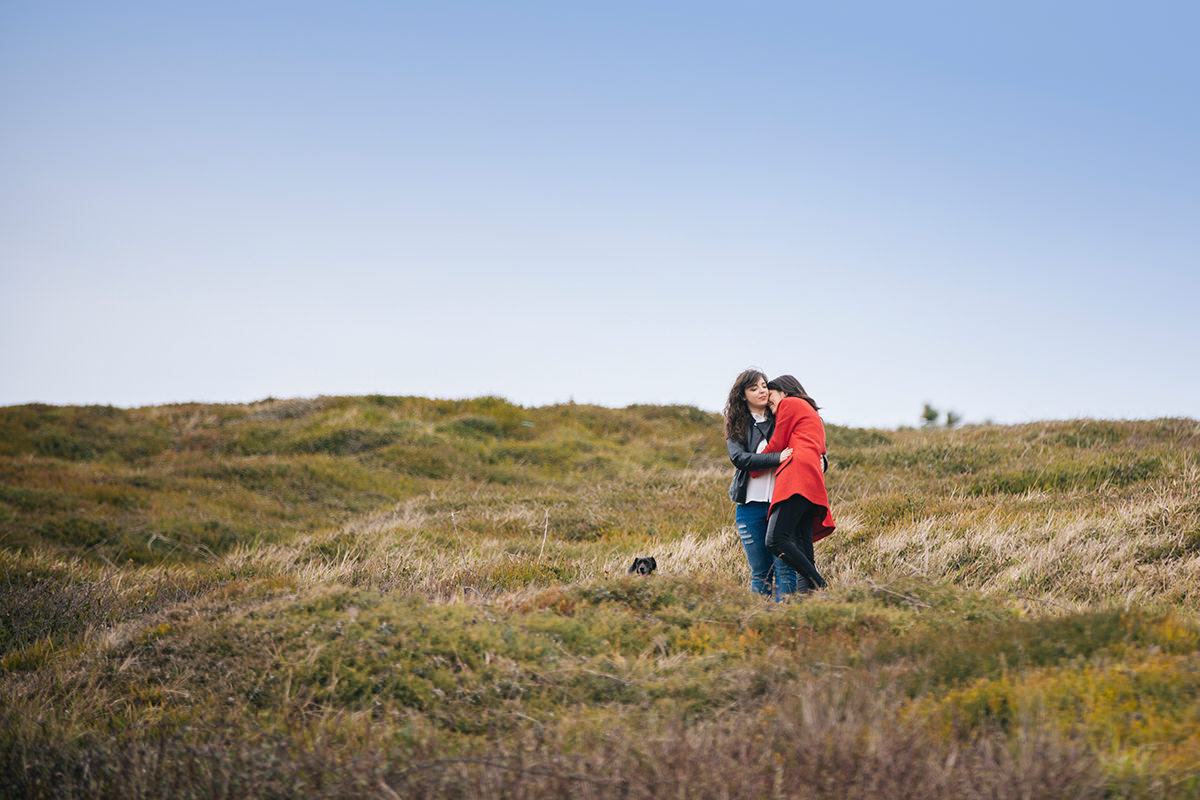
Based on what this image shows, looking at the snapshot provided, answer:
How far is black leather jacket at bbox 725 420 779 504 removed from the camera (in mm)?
5941

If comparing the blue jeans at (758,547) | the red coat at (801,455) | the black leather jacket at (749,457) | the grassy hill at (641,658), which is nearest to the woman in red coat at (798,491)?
the red coat at (801,455)

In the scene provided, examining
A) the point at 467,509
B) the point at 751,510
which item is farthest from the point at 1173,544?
the point at 467,509

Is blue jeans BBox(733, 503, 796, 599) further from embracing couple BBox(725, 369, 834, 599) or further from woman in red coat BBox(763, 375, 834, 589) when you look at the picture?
woman in red coat BBox(763, 375, 834, 589)

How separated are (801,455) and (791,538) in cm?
62

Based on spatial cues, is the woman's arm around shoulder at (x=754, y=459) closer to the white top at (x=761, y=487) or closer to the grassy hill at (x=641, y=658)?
the white top at (x=761, y=487)

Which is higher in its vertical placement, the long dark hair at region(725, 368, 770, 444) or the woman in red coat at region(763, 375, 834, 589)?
the long dark hair at region(725, 368, 770, 444)

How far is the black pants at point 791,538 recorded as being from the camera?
570 cm

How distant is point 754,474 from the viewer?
620 cm

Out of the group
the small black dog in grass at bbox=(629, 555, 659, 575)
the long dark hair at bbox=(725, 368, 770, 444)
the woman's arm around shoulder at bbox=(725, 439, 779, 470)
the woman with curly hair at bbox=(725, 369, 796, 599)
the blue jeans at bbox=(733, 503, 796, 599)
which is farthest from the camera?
the small black dog in grass at bbox=(629, 555, 659, 575)

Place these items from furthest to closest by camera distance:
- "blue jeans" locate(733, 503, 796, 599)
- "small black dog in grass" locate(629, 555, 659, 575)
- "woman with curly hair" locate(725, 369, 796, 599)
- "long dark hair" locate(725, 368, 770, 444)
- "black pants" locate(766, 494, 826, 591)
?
"small black dog in grass" locate(629, 555, 659, 575), "long dark hair" locate(725, 368, 770, 444), "blue jeans" locate(733, 503, 796, 599), "woman with curly hair" locate(725, 369, 796, 599), "black pants" locate(766, 494, 826, 591)

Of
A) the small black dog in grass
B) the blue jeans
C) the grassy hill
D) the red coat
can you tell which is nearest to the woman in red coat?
the red coat

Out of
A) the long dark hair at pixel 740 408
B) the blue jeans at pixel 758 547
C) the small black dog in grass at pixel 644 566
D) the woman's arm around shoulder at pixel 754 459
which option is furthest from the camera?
the small black dog in grass at pixel 644 566

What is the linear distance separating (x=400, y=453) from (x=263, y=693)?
15.1 metres

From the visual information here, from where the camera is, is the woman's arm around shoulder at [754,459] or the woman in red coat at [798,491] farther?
the woman's arm around shoulder at [754,459]
